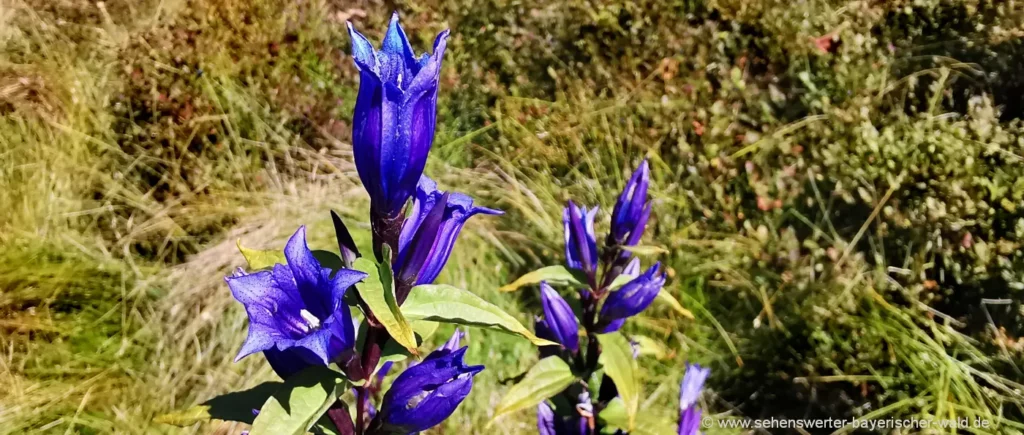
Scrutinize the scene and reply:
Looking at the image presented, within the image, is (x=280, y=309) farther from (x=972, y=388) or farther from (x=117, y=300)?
(x=972, y=388)

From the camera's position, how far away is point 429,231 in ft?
2.62

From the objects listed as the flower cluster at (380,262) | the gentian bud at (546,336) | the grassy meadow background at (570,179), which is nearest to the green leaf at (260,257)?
the flower cluster at (380,262)

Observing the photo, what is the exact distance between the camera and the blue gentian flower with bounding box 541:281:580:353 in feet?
4.44

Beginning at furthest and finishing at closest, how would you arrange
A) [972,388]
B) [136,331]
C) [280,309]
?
[136,331]
[972,388]
[280,309]

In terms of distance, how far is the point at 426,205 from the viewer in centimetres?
84

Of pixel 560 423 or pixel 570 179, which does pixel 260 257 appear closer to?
pixel 560 423

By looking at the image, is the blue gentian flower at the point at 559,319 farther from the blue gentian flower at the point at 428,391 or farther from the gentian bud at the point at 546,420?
the blue gentian flower at the point at 428,391

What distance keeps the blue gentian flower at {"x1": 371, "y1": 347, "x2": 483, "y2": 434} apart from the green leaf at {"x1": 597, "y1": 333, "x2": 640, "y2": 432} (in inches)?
18.3

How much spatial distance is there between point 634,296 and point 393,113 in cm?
72

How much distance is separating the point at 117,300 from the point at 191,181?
67 centimetres

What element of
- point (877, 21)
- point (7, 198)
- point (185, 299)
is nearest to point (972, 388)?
point (877, 21)

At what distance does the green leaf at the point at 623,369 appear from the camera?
1258mm

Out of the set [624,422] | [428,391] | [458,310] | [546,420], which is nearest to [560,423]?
[546,420]

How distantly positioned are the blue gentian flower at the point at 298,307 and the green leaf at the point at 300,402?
2 centimetres
